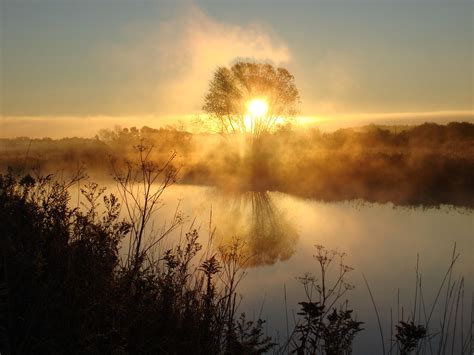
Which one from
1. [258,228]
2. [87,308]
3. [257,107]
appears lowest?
[258,228]

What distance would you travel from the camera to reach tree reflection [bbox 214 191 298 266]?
400 inches

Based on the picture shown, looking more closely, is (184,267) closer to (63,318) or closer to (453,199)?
(63,318)

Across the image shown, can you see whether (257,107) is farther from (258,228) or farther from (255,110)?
(258,228)

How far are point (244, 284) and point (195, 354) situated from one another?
4.01 m

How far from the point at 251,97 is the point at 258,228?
63.6 feet

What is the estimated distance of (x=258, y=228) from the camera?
43.4 feet

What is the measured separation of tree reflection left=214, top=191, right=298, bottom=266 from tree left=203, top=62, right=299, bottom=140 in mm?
12955

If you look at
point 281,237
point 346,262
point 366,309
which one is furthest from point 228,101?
point 366,309

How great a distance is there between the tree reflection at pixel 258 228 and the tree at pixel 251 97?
12955 mm

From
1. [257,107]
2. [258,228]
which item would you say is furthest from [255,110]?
[258,228]

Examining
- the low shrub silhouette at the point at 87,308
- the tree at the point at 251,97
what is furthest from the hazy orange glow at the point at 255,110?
the low shrub silhouette at the point at 87,308

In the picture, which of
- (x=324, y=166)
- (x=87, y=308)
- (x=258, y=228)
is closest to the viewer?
(x=87, y=308)

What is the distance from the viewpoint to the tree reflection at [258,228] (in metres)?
10.2

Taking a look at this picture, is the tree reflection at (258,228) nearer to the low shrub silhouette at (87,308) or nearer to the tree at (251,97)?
the low shrub silhouette at (87,308)
